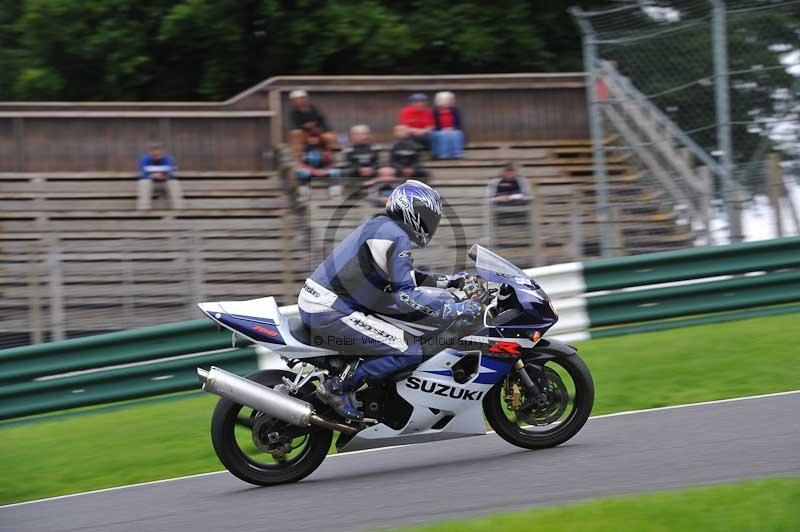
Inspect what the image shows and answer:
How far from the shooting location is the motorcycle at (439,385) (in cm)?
700

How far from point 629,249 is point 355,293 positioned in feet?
17.4

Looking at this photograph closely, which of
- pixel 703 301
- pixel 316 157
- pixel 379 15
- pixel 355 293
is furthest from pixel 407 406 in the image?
pixel 379 15

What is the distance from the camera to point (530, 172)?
16109 mm

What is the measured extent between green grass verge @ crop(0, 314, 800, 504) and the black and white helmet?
2300mm

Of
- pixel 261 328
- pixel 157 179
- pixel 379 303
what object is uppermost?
pixel 157 179

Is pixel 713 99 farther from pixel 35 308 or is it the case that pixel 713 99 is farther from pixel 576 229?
pixel 35 308

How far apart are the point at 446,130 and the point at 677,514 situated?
10366mm

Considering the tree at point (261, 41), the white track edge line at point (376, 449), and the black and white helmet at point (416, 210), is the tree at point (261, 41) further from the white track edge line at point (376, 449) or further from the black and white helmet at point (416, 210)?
the black and white helmet at point (416, 210)

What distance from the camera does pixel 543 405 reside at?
280 inches

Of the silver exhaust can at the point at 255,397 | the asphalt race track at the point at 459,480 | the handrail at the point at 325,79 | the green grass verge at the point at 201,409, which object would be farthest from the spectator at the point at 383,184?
the silver exhaust can at the point at 255,397

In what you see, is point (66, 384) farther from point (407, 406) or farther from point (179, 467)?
point (407, 406)

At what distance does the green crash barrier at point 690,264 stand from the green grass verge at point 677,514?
545cm

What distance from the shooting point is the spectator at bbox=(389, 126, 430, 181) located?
528 inches

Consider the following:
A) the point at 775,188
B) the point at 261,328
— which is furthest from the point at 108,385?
the point at 775,188
